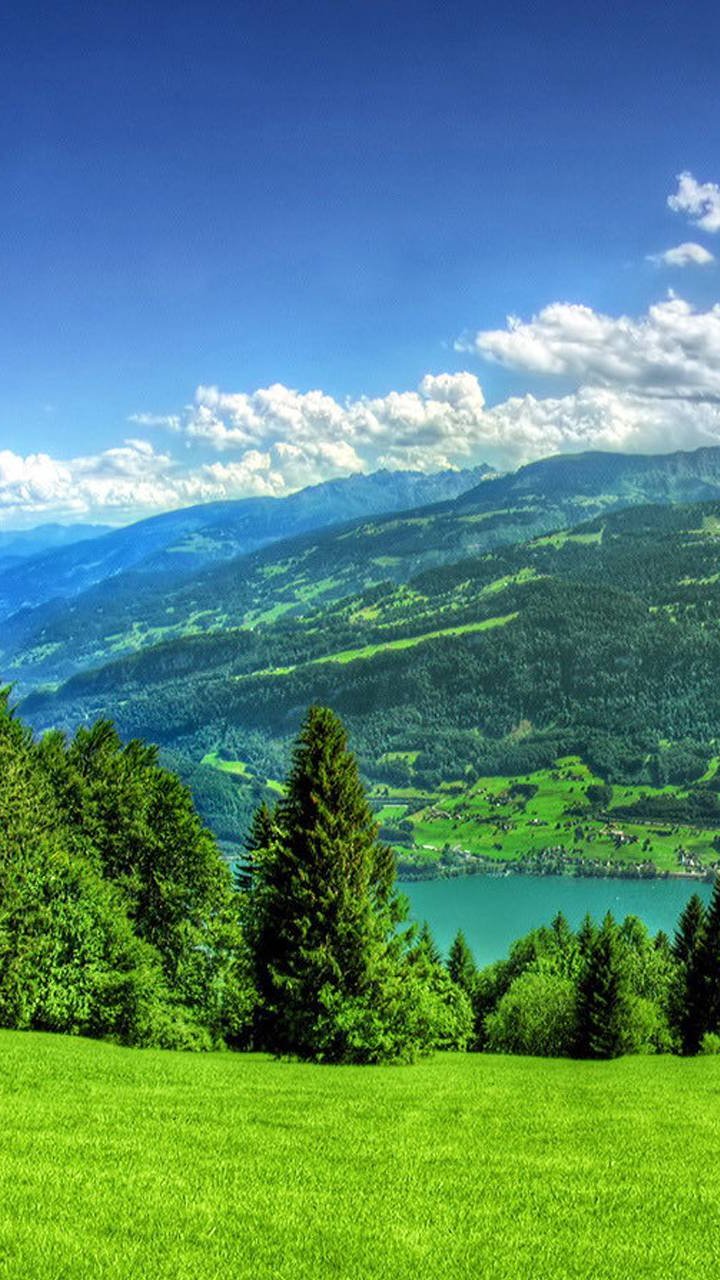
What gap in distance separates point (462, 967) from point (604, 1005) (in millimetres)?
30828

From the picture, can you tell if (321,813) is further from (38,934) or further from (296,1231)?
(296,1231)

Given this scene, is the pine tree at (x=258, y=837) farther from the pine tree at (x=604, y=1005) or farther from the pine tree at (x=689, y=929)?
the pine tree at (x=689, y=929)

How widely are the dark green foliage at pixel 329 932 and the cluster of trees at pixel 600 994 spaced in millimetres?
25426

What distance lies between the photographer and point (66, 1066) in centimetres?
2509

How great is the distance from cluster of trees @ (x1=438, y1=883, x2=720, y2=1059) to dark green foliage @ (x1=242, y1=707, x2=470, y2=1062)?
25.4 m

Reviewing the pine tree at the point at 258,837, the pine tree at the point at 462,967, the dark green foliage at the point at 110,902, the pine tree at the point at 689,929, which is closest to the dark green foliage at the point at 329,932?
the dark green foliage at the point at 110,902

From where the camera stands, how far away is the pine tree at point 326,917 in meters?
37.5

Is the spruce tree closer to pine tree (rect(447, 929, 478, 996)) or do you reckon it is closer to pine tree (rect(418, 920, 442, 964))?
pine tree (rect(418, 920, 442, 964))

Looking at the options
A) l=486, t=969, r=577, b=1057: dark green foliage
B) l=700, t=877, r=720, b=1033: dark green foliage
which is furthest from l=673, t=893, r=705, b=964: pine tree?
l=486, t=969, r=577, b=1057: dark green foliage

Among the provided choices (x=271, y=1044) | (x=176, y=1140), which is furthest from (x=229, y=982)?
(x=176, y=1140)

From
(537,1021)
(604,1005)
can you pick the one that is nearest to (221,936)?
(604,1005)

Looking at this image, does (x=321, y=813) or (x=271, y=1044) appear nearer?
(x=321, y=813)

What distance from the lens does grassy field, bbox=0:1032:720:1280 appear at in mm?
12102

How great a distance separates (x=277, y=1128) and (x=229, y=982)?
1092 inches
